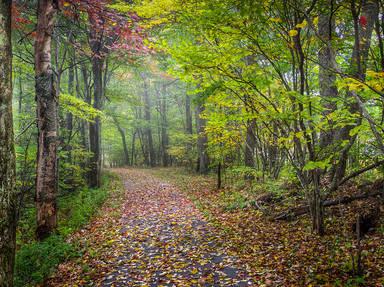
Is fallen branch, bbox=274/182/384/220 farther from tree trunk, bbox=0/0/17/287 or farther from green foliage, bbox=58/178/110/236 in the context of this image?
tree trunk, bbox=0/0/17/287

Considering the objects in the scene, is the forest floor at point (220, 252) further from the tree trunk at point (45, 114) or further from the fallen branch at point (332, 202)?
the tree trunk at point (45, 114)

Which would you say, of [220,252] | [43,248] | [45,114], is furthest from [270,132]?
[43,248]

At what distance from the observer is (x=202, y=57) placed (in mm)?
5102

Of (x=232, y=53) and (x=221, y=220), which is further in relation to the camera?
(x=221, y=220)

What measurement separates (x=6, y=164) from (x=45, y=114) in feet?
14.0

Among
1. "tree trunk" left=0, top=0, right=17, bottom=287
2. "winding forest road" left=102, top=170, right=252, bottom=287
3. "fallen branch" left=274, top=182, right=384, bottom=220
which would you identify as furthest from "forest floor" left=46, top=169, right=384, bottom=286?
"tree trunk" left=0, top=0, right=17, bottom=287

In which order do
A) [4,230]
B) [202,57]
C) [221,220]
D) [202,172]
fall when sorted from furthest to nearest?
[202,172] < [221,220] < [202,57] < [4,230]

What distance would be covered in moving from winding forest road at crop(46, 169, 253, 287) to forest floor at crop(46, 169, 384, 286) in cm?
2

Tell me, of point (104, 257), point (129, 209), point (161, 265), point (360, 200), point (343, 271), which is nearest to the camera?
point (343, 271)

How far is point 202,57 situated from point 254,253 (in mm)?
3902

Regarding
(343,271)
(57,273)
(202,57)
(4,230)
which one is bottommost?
(57,273)

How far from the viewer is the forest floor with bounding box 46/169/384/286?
4.57 m

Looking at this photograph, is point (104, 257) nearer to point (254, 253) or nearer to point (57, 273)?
point (57, 273)

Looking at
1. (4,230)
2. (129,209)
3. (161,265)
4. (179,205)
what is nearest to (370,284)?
(161,265)
